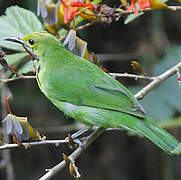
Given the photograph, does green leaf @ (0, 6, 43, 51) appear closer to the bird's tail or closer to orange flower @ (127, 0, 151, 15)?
orange flower @ (127, 0, 151, 15)

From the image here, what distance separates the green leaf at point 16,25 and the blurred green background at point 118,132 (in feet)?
4.45

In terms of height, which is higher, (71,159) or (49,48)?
(49,48)

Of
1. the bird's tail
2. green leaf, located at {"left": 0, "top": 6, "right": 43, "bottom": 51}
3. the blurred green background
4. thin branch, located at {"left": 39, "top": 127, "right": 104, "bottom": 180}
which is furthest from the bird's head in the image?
the blurred green background

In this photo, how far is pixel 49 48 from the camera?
2945 mm

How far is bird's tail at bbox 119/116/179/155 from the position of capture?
7.91 ft

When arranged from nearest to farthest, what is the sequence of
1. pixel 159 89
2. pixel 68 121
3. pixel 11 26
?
pixel 11 26 < pixel 159 89 < pixel 68 121

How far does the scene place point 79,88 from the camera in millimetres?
2857

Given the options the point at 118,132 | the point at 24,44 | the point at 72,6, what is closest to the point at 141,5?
the point at 72,6

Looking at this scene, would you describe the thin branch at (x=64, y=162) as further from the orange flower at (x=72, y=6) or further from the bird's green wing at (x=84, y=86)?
the orange flower at (x=72, y=6)

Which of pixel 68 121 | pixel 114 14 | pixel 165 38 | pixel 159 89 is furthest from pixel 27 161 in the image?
pixel 114 14

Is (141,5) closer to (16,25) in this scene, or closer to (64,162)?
(16,25)

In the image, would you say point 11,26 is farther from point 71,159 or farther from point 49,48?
point 71,159

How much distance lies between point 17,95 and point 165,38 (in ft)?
6.44

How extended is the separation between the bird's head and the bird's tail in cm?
84
